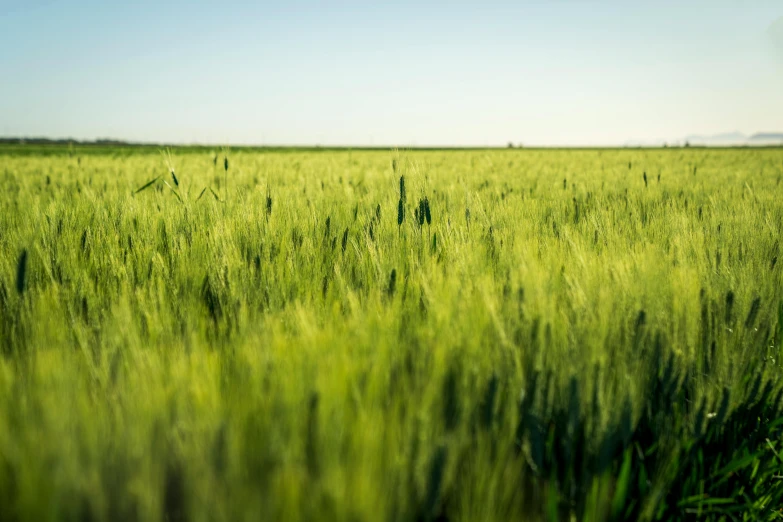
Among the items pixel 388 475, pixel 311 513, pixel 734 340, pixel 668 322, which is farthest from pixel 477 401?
pixel 734 340

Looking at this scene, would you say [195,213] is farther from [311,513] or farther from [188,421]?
[311,513]

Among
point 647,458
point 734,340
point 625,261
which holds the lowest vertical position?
point 647,458

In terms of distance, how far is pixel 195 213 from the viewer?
2.48 meters

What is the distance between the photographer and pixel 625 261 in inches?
62.1

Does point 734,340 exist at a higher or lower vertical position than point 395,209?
lower

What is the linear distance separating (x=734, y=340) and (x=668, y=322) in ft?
0.74

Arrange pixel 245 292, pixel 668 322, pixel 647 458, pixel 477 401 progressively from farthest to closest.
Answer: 1. pixel 245 292
2. pixel 668 322
3. pixel 647 458
4. pixel 477 401

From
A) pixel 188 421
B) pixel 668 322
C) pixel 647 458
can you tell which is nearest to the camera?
pixel 188 421

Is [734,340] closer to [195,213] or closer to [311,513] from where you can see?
[311,513]

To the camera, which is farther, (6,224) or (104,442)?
(6,224)

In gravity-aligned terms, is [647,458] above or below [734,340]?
below

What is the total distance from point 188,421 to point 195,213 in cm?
197

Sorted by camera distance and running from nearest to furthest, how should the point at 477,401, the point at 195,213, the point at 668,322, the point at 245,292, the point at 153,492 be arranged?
the point at 153,492 → the point at 477,401 → the point at 668,322 → the point at 245,292 → the point at 195,213

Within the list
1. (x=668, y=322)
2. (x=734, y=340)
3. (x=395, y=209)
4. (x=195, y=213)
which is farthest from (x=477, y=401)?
(x=195, y=213)
